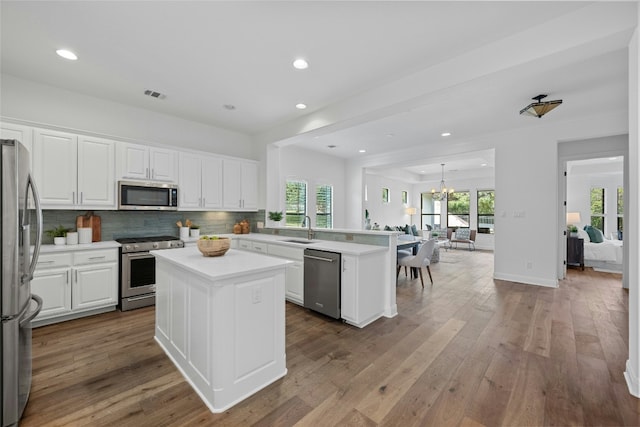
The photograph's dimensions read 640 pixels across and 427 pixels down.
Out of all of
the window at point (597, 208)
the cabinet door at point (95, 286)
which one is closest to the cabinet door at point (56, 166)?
the cabinet door at point (95, 286)

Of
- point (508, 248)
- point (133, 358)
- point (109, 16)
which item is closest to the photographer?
point (109, 16)

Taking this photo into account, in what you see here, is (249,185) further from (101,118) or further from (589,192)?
(589,192)

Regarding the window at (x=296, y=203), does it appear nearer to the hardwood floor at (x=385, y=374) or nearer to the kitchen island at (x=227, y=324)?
the hardwood floor at (x=385, y=374)

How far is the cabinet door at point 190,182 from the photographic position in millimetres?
4348

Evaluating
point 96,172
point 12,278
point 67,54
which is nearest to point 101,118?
point 96,172

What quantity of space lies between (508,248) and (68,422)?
6.21 m

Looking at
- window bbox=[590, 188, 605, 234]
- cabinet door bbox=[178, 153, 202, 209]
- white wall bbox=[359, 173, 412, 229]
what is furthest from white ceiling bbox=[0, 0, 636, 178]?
window bbox=[590, 188, 605, 234]

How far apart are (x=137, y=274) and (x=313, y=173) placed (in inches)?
186

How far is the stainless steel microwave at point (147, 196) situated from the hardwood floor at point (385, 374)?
4.74 feet

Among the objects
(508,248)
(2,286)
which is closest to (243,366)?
(2,286)

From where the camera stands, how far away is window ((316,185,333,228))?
7523 millimetres

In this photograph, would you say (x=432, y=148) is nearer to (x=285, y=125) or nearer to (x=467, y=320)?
(x=285, y=125)

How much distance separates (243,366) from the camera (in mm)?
1894

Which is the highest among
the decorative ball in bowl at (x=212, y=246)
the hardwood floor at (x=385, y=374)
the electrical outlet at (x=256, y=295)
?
the decorative ball in bowl at (x=212, y=246)
